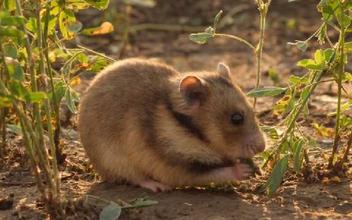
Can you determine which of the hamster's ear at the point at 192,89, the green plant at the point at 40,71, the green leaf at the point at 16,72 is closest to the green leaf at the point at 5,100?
the green plant at the point at 40,71

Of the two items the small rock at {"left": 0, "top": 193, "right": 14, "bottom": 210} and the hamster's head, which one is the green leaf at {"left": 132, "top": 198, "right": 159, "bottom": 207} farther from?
the small rock at {"left": 0, "top": 193, "right": 14, "bottom": 210}

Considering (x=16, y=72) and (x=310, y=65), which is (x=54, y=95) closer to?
(x=16, y=72)

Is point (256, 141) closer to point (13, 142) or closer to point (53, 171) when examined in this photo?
point (53, 171)

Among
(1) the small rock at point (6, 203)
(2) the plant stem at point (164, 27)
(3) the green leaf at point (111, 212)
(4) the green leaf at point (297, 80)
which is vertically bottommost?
(1) the small rock at point (6, 203)

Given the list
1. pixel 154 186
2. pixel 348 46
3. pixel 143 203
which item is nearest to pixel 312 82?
pixel 348 46

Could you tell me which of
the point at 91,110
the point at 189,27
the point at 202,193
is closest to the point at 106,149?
the point at 91,110

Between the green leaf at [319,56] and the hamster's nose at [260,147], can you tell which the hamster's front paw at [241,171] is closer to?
the hamster's nose at [260,147]
